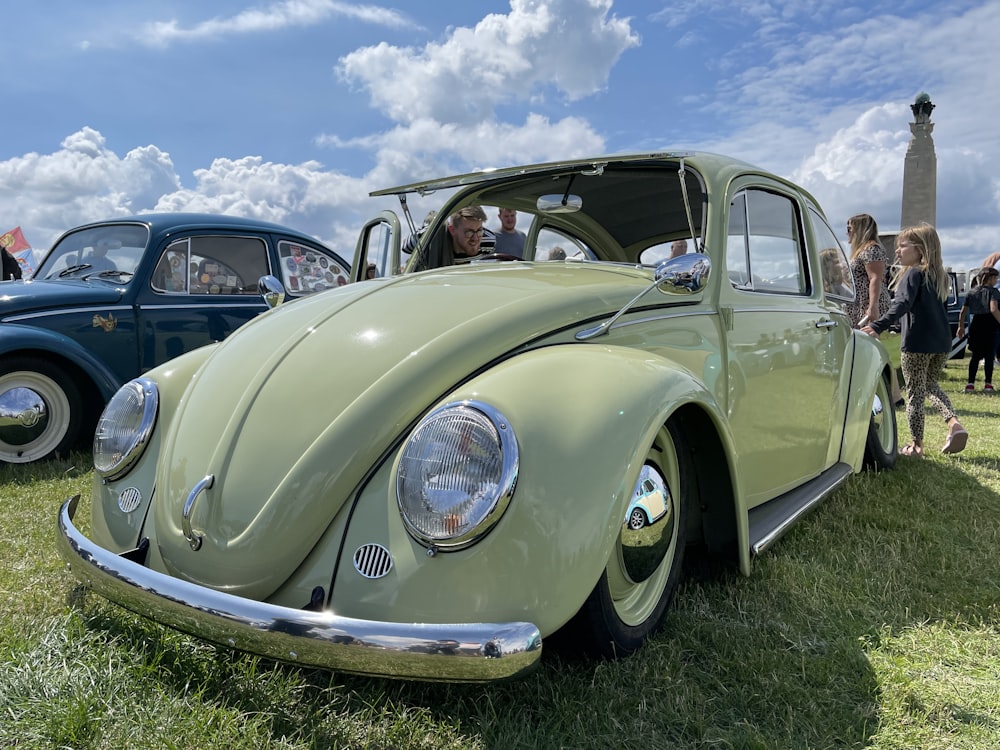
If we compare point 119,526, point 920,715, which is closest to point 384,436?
point 119,526

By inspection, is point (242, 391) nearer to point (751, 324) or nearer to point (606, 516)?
point (606, 516)

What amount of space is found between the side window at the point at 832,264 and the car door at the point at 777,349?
25 cm

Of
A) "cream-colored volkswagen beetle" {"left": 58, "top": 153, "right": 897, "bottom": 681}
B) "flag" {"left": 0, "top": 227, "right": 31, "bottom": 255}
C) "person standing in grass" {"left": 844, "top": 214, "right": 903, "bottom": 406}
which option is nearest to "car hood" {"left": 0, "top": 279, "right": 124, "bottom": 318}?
"cream-colored volkswagen beetle" {"left": 58, "top": 153, "right": 897, "bottom": 681}

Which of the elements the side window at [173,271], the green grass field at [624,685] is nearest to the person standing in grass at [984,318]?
the green grass field at [624,685]

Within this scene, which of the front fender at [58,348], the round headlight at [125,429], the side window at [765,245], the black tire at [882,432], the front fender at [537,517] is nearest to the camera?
the front fender at [537,517]

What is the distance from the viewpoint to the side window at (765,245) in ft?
9.71

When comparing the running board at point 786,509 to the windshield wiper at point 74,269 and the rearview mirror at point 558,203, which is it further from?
the windshield wiper at point 74,269

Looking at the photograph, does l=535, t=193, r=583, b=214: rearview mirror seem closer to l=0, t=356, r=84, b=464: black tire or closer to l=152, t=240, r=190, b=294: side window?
l=152, t=240, r=190, b=294: side window

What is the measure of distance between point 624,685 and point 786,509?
137 cm

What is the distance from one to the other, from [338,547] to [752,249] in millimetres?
2232

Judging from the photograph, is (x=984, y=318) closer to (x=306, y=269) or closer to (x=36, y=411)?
(x=306, y=269)

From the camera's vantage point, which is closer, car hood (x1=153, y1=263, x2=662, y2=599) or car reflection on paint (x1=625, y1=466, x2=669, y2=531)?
car hood (x1=153, y1=263, x2=662, y2=599)

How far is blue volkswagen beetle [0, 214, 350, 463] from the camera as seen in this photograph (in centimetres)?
489

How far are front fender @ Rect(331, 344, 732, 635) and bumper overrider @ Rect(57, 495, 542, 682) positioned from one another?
0.31 feet
